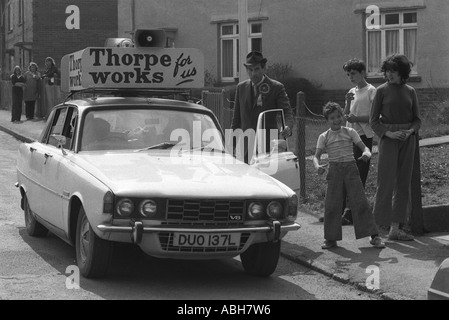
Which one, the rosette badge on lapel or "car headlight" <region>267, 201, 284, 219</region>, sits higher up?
the rosette badge on lapel

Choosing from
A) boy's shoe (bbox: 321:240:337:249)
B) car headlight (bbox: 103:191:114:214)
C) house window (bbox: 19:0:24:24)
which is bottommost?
boy's shoe (bbox: 321:240:337:249)

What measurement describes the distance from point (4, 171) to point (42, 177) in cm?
711

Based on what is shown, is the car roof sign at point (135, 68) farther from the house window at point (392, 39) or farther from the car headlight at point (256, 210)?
the house window at point (392, 39)

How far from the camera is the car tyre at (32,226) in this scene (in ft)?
32.5

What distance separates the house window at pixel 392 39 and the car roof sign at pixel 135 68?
1548 centimetres

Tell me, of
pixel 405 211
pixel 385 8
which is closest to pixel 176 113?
pixel 405 211

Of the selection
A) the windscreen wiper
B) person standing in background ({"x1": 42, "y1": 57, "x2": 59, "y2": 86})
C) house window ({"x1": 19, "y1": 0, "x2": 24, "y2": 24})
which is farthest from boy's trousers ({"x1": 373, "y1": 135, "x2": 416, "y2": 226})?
house window ({"x1": 19, "y1": 0, "x2": 24, "y2": 24})

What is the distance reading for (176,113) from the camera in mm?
9188

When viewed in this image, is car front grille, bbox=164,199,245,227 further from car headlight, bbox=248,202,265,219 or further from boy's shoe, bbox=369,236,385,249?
boy's shoe, bbox=369,236,385,249

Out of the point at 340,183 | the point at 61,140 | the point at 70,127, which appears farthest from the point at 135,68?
the point at 340,183

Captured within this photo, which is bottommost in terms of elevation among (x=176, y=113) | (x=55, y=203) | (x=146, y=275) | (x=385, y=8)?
(x=146, y=275)

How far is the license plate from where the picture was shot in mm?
7395

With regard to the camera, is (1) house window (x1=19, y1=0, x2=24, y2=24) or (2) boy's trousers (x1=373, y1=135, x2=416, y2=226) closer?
(2) boy's trousers (x1=373, y1=135, x2=416, y2=226)
